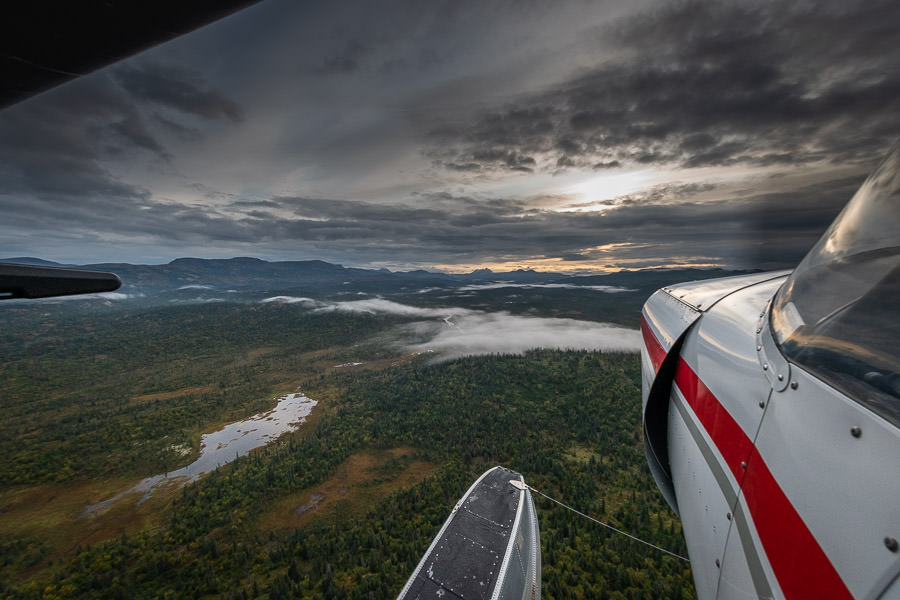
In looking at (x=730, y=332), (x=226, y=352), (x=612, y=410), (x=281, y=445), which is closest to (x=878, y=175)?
(x=730, y=332)

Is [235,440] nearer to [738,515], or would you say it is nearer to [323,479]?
[323,479]

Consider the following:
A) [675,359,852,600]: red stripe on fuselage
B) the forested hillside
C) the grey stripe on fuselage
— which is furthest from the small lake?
[675,359,852,600]: red stripe on fuselage

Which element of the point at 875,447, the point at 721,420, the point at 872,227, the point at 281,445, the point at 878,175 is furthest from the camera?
the point at 281,445

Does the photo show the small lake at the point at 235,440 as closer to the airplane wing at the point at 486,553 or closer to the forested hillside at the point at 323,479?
the forested hillside at the point at 323,479

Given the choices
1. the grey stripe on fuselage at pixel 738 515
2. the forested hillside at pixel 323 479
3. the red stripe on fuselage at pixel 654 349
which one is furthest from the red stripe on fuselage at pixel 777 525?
the forested hillside at pixel 323 479

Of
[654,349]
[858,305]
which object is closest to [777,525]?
[858,305]

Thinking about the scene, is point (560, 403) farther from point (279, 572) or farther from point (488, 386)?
point (279, 572)
